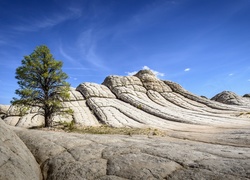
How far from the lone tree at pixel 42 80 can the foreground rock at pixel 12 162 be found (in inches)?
660

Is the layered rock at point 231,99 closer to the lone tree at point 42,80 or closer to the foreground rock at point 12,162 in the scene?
the lone tree at point 42,80

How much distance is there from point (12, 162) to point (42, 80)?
2006cm

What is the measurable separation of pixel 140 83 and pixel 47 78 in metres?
21.8

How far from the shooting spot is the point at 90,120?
2817cm

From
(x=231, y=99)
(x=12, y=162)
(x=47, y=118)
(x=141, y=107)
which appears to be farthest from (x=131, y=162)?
(x=231, y=99)

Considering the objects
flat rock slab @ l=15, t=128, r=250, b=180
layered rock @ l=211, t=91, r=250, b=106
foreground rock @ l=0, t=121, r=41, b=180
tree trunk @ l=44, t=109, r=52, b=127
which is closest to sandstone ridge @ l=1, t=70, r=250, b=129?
layered rock @ l=211, t=91, r=250, b=106

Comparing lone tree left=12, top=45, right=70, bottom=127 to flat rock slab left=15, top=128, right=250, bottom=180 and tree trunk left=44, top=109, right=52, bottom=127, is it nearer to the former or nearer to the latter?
tree trunk left=44, top=109, right=52, bottom=127

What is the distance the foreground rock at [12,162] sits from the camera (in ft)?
20.2

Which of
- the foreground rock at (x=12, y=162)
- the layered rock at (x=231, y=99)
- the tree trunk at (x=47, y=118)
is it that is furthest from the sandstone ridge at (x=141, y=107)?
the foreground rock at (x=12, y=162)

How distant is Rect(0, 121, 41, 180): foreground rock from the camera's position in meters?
6.15

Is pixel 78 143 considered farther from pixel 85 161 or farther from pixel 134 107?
pixel 134 107

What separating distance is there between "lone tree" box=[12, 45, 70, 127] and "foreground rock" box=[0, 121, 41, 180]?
1676 cm

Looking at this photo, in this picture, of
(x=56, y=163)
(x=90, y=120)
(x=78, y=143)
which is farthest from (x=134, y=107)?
(x=56, y=163)

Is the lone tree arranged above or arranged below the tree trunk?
above
